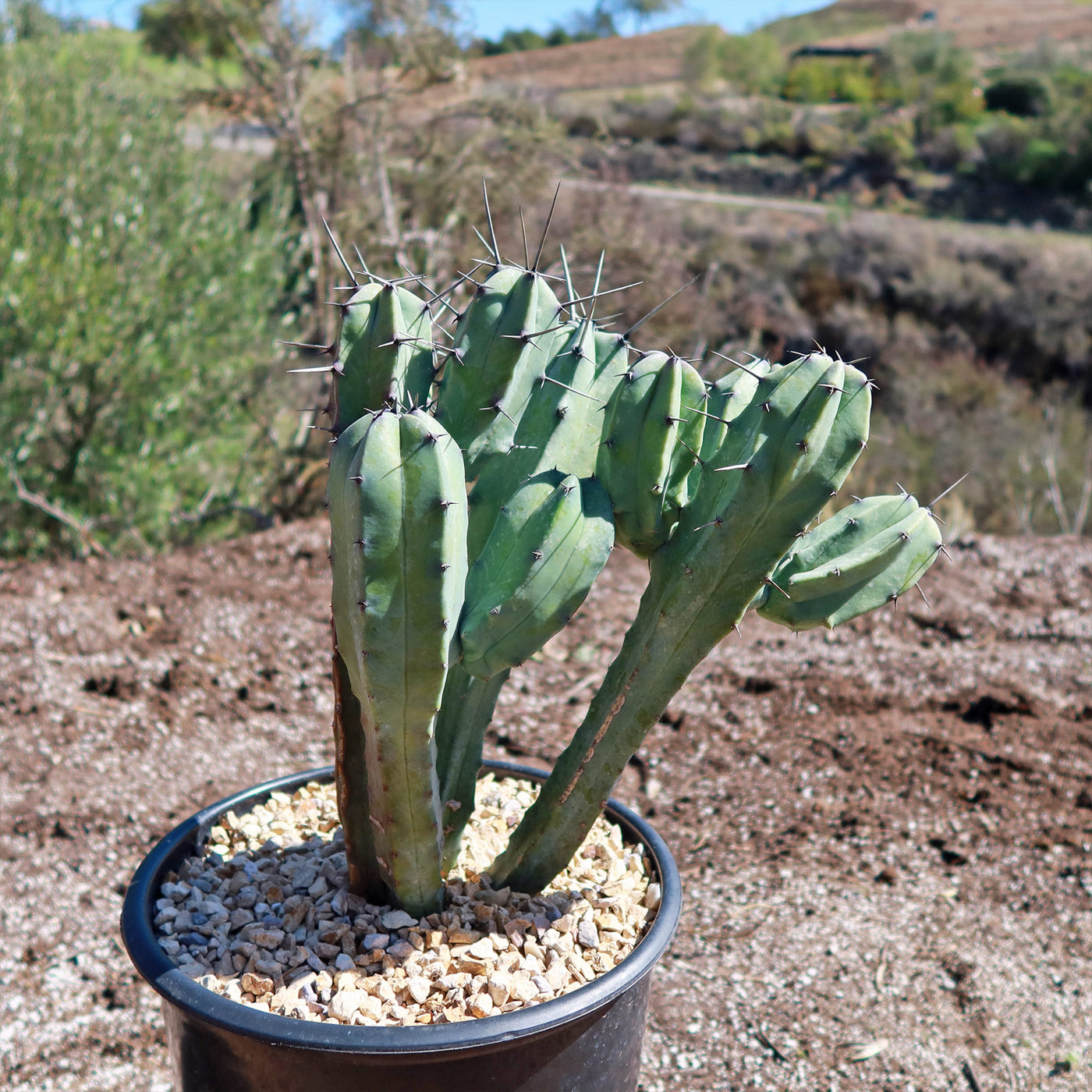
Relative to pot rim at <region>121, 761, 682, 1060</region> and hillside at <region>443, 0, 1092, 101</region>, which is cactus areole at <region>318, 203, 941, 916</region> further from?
hillside at <region>443, 0, 1092, 101</region>

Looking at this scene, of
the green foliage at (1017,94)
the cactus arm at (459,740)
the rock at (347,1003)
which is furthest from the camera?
the green foliage at (1017,94)

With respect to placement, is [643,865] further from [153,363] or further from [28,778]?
[153,363]

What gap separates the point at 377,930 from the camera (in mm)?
1649

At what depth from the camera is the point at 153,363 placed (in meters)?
5.19

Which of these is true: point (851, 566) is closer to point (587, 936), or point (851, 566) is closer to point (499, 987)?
point (587, 936)

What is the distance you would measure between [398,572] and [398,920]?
65cm

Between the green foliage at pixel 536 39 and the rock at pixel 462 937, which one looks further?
the green foliage at pixel 536 39

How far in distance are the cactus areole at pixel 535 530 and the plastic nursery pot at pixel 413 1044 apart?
11.7 inches

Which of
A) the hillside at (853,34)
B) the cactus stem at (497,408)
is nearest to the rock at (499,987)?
the cactus stem at (497,408)

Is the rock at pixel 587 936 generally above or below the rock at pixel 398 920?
below

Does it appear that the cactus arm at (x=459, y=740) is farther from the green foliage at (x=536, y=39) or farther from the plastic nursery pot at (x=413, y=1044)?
the green foliage at (x=536, y=39)

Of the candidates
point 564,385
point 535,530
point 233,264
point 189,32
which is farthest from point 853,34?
point 535,530

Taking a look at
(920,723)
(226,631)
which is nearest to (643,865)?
(920,723)

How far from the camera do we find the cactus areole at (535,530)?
1.36m
